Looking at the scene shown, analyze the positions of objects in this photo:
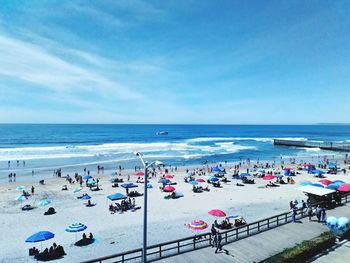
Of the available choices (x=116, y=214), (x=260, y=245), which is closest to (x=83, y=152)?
(x=116, y=214)

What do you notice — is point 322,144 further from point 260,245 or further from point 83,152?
point 260,245

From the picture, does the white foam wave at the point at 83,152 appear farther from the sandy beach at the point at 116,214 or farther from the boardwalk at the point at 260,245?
the boardwalk at the point at 260,245

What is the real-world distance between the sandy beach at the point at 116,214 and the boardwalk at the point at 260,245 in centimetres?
495

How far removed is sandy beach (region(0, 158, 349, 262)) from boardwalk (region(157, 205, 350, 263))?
495cm

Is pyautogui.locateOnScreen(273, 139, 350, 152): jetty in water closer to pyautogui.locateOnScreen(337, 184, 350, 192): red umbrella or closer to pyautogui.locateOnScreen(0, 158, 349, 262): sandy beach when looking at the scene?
pyautogui.locateOnScreen(0, 158, 349, 262): sandy beach

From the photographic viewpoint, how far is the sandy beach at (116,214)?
675 inches

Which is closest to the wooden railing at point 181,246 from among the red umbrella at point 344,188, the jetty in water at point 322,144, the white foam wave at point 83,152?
the red umbrella at point 344,188

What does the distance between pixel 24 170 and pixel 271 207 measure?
41118mm

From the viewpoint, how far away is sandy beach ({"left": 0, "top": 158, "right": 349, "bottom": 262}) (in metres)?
17.2

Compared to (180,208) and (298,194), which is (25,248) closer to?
(180,208)

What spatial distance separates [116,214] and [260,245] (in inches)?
522

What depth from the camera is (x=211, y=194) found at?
1200 inches

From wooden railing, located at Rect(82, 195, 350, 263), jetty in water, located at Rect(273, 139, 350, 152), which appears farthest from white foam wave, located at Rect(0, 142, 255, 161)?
wooden railing, located at Rect(82, 195, 350, 263)

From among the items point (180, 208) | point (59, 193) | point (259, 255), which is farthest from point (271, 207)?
point (59, 193)
